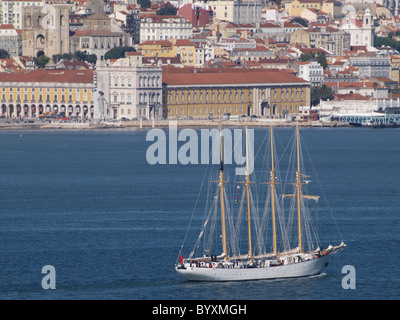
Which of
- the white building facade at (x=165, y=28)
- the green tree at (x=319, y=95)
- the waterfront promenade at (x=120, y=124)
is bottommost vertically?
the waterfront promenade at (x=120, y=124)

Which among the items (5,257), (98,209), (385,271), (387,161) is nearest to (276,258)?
(385,271)

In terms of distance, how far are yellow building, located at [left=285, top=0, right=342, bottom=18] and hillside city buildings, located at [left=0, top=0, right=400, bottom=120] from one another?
9 centimetres

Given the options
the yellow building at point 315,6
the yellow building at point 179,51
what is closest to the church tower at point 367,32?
the yellow building at point 315,6

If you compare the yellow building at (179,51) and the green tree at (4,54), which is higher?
the yellow building at (179,51)

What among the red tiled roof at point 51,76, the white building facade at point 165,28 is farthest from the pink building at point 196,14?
the red tiled roof at point 51,76

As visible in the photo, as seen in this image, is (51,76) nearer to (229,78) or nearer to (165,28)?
(229,78)

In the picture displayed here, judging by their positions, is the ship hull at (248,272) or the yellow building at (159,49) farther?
the yellow building at (159,49)

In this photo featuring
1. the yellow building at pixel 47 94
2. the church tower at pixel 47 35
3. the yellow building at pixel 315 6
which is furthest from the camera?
the yellow building at pixel 315 6

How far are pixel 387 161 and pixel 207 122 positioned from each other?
19.6m

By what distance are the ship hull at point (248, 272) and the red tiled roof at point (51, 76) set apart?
1696 inches

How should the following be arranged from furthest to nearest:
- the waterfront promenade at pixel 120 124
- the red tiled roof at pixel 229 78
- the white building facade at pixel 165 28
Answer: the white building facade at pixel 165 28
the red tiled roof at pixel 229 78
the waterfront promenade at pixel 120 124

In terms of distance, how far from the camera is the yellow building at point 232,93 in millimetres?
62125

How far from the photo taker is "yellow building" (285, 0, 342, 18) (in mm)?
99375

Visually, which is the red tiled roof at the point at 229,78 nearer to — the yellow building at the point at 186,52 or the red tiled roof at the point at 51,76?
the red tiled roof at the point at 51,76
